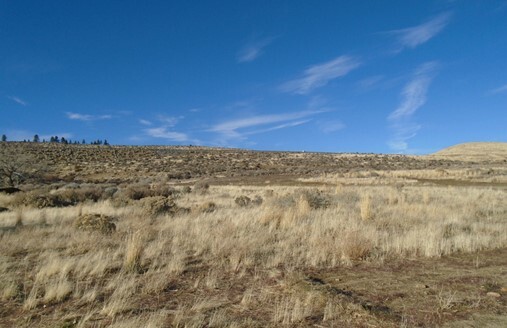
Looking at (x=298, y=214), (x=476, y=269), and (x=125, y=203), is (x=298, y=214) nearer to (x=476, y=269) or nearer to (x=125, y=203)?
(x=476, y=269)

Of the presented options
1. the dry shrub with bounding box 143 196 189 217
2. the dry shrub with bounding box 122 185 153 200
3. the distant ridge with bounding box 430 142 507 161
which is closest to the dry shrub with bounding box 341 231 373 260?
the dry shrub with bounding box 143 196 189 217

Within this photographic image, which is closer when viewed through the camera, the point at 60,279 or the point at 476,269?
the point at 60,279

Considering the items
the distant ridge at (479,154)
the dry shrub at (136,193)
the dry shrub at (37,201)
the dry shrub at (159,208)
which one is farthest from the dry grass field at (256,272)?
the distant ridge at (479,154)

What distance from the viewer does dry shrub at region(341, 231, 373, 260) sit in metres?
7.29

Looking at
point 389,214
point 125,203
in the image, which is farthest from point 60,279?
point 125,203

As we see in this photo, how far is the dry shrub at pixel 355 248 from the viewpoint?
7.29 metres

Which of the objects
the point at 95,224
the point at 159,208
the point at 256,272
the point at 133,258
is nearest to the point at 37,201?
the point at 159,208

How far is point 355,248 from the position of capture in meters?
7.39

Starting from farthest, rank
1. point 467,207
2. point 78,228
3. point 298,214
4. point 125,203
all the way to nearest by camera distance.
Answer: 1. point 125,203
2. point 467,207
3. point 298,214
4. point 78,228

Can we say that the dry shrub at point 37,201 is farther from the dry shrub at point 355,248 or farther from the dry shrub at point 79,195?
the dry shrub at point 355,248

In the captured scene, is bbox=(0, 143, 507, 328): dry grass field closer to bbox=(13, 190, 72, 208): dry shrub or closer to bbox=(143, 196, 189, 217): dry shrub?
bbox=(143, 196, 189, 217): dry shrub

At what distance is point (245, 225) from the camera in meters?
10.6

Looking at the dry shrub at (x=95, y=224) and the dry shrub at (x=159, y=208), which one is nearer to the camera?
the dry shrub at (x=95, y=224)

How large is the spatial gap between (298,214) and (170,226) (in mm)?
4289
